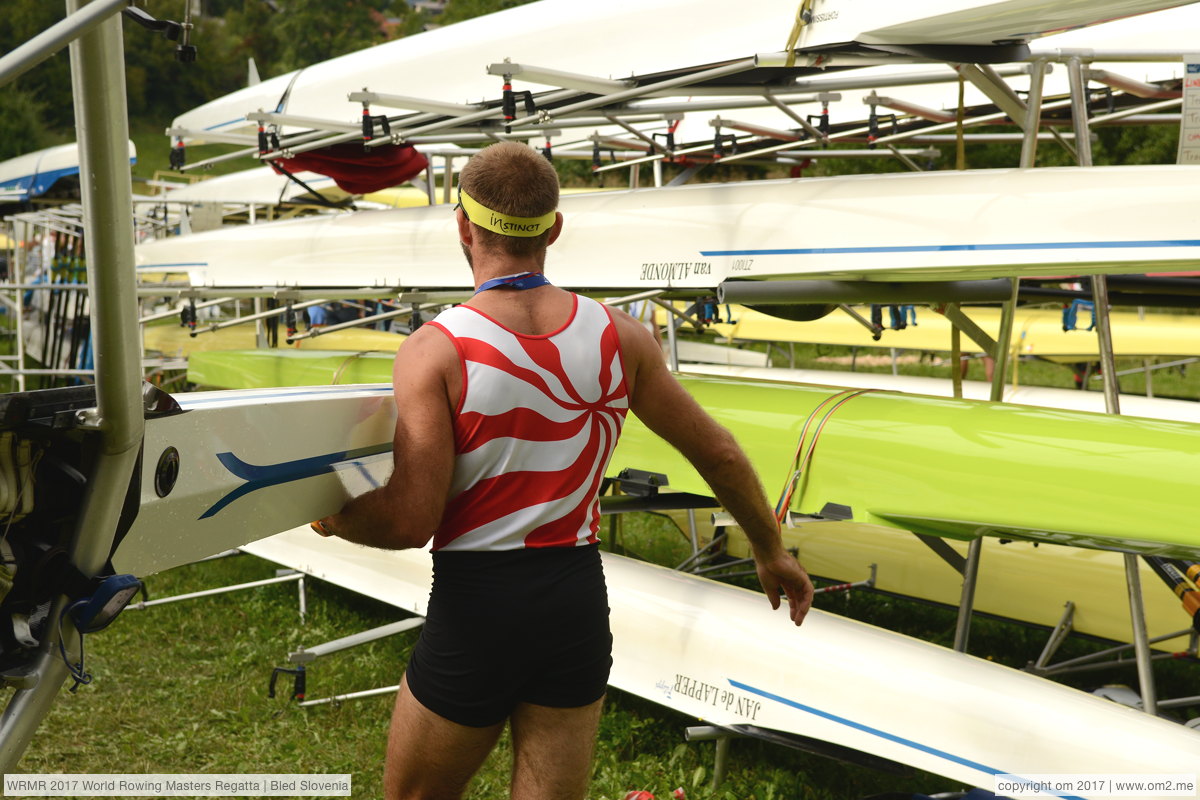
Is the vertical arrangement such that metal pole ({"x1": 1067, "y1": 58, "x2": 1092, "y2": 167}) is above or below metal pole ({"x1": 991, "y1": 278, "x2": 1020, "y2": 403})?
above

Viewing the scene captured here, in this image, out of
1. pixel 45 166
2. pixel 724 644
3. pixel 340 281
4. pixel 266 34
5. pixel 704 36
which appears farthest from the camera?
pixel 266 34

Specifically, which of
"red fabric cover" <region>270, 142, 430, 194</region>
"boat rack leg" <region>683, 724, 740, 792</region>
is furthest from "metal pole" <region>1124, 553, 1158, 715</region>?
"red fabric cover" <region>270, 142, 430, 194</region>

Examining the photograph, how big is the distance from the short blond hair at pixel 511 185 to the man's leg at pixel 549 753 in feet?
2.71

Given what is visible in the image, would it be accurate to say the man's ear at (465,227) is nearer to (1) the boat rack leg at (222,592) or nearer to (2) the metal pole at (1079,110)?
(2) the metal pole at (1079,110)

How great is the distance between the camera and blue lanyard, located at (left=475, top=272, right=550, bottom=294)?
1.83 metres

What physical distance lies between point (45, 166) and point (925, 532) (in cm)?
1094

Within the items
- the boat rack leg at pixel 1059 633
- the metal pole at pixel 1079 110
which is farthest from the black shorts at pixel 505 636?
the boat rack leg at pixel 1059 633

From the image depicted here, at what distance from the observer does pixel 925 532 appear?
3.11 metres

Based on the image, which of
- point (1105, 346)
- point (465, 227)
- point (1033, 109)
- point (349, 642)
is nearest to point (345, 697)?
point (349, 642)

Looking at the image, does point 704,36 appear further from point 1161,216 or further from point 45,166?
point 45,166

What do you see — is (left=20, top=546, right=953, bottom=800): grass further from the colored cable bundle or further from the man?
the man

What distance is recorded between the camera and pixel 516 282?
6.03 ft

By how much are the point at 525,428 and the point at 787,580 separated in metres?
0.72

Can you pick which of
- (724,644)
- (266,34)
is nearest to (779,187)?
(724,644)
